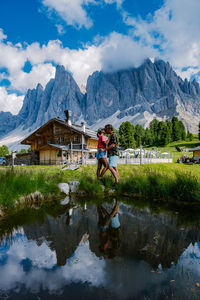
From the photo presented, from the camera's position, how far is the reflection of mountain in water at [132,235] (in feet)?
11.3

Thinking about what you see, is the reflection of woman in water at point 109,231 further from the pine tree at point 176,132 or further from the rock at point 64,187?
the pine tree at point 176,132

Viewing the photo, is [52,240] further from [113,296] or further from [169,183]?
[169,183]

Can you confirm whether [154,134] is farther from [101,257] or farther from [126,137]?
[101,257]

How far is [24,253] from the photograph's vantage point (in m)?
3.62

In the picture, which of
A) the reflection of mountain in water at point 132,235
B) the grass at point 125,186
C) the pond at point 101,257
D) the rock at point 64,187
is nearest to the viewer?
the pond at point 101,257

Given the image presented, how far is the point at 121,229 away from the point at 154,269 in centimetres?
159

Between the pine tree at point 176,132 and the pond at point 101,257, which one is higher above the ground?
the pine tree at point 176,132

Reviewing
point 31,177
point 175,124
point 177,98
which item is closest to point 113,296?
point 31,177

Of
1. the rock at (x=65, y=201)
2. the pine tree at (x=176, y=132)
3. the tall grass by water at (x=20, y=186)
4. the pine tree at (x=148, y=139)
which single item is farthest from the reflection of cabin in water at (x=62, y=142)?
the pine tree at (x=176, y=132)

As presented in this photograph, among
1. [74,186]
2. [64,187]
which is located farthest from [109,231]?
[74,186]

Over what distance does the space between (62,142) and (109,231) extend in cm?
3362

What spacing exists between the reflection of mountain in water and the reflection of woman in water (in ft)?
0.36

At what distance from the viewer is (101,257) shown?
11.1 feet

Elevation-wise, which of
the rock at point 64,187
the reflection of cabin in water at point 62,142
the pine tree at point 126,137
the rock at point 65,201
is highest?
the pine tree at point 126,137
